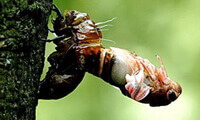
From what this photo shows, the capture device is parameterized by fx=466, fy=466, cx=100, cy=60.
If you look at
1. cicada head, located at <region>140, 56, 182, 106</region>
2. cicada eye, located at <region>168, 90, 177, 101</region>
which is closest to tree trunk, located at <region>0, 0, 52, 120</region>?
cicada head, located at <region>140, 56, 182, 106</region>

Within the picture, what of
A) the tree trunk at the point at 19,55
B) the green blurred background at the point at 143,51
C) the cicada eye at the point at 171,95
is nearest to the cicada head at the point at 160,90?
the cicada eye at the point at 171,95

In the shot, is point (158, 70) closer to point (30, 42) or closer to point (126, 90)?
point (126, 90)

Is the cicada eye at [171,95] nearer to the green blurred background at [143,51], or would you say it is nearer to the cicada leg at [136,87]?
the cicada leg at [136,87]

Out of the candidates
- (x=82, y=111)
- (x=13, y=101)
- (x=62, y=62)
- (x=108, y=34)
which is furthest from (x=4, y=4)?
(x=108, y=34)

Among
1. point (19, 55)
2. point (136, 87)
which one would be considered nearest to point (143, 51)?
point (136, 87)

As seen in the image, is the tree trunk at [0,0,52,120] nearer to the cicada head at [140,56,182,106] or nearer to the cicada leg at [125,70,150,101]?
the cicada leg at [125,70,150,101]
